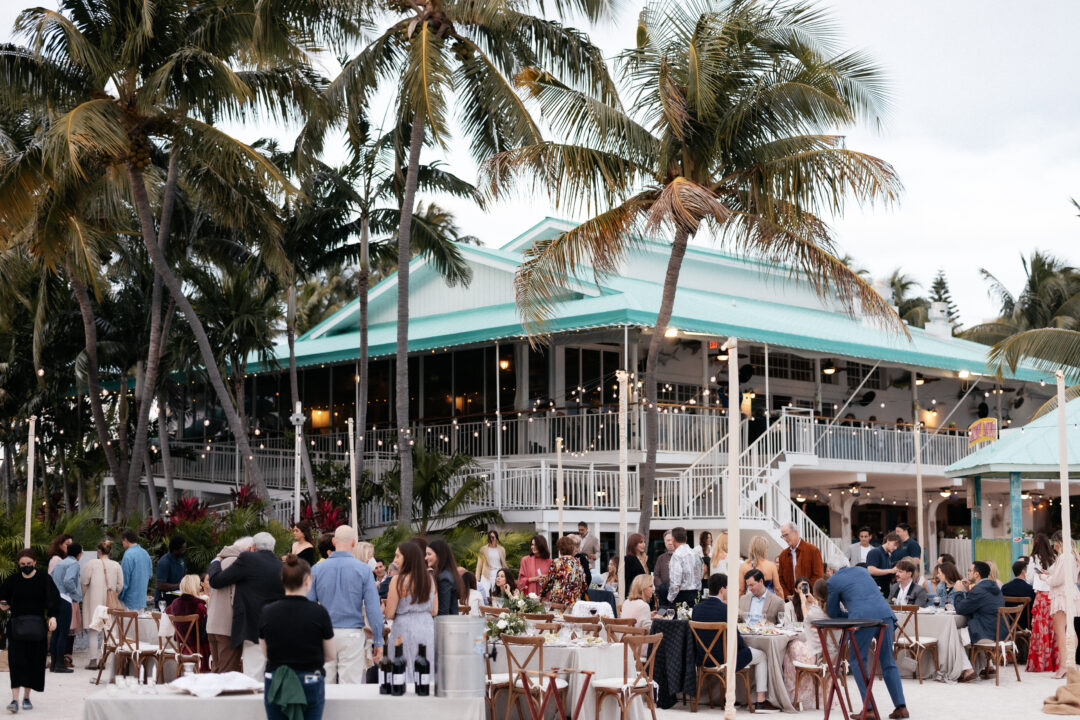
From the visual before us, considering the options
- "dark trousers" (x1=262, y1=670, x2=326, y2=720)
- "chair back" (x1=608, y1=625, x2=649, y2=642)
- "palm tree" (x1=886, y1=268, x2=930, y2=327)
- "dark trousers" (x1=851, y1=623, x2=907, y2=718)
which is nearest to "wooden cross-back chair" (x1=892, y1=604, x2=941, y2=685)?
"dark trousers" (x1=851, y1=623, x2=907, y2=718)

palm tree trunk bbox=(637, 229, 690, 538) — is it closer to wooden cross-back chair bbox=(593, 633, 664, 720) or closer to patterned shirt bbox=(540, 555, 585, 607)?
patterned shirt bbox=(540, 555, 585, 607)

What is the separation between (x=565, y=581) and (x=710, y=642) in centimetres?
242

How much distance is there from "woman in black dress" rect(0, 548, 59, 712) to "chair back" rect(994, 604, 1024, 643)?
1031 cm

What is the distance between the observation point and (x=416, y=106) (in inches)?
786

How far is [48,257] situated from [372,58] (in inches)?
241

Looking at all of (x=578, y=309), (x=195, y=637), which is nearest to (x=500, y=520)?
(x=578, y=309)

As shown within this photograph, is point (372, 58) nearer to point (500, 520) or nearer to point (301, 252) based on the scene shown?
point (301, 252)

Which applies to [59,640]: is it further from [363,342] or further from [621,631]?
[363,342]

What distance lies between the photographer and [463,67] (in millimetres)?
21750

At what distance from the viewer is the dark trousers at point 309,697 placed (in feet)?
26.1

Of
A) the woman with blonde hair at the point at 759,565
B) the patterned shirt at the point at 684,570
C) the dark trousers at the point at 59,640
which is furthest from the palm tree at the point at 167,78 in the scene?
the woman with blonde hair at the point at 759,565

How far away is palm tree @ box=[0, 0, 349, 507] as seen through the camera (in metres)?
20.0

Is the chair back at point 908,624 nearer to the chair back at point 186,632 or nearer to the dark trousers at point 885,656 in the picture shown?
the dark trousers at point 885,656

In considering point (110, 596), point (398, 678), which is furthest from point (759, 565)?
point (110, 596)
